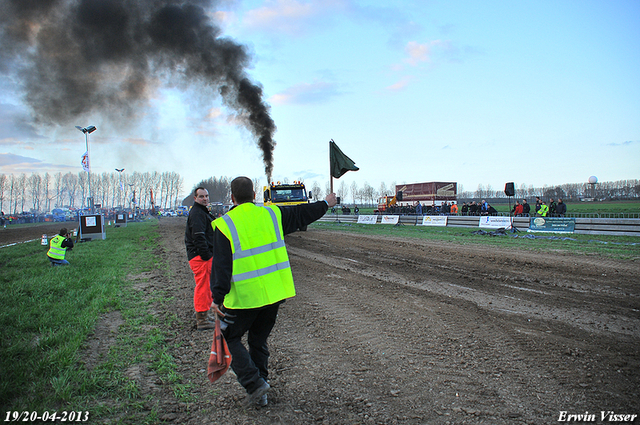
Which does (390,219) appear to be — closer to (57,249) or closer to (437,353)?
(57,249)

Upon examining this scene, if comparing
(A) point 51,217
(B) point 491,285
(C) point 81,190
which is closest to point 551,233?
(B) point 491,285

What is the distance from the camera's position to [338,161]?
522 cm

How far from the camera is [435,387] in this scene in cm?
330

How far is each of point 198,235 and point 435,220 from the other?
2084cm

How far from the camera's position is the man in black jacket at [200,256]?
4.97 metres

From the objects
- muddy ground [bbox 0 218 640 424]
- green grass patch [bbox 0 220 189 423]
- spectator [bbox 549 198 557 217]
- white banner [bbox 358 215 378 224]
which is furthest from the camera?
white banner [bbox 358 215 378 224]

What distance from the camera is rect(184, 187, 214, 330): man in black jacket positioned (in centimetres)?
497

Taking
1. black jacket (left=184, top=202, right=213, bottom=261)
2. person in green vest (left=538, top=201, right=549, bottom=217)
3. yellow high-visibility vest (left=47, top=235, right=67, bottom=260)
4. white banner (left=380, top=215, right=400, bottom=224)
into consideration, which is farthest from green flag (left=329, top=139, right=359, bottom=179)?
white banner (left=380, top=215, right=400, bottom=224)

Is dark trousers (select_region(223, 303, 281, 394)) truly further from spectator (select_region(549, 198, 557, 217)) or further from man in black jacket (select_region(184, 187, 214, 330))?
spectator (select_region(549, 198, 557, 217))

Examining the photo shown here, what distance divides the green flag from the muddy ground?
2.27 m

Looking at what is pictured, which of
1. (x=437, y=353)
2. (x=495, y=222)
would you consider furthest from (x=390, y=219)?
(x=437, y=353)

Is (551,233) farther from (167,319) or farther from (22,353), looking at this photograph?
(22,353)

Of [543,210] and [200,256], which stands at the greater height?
[543,210]

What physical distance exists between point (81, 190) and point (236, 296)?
13375 centimetres
